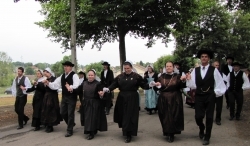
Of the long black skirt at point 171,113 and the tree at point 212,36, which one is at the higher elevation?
the tree at point 212,36

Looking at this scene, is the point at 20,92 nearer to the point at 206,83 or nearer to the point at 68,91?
the point at 68,91

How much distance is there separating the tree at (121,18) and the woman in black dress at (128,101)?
8.95 metres

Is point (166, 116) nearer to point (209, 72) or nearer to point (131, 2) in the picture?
point (209, 72)

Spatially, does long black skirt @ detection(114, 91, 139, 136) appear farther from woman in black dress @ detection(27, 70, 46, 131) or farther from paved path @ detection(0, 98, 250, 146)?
woman in black dress @ detection(27, 70, 46, 131)

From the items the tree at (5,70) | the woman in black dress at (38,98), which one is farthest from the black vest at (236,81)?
the tree at (5,70)

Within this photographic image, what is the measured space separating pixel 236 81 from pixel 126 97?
4.20m

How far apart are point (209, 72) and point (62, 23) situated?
1605cm

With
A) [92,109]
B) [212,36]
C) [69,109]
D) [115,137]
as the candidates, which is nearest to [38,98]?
[69,109]

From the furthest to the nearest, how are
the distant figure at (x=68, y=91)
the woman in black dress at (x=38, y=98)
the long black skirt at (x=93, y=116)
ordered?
1. the woman in black dress at (x=38, y=98)
2. the distant figure at (x=68, y=91)
3. the long black skirt at (x=93, y=116)

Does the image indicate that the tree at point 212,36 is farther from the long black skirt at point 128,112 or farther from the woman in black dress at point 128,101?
the long black skirt at point 128,112

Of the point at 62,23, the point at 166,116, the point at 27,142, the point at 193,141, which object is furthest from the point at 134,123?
the point at 62,23

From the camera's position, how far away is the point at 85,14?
18.3m

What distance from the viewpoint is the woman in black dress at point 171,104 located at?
7.26 m

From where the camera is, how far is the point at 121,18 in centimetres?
1873
